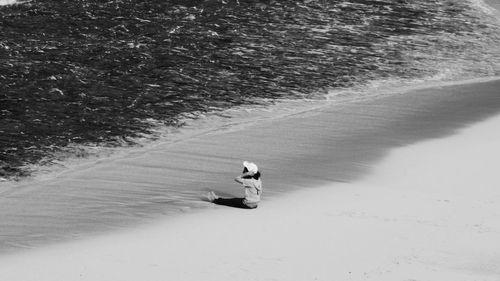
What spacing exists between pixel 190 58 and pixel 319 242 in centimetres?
1507

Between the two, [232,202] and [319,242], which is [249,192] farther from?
[319,242]

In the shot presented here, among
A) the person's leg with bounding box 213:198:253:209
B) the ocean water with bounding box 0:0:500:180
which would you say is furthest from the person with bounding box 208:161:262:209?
the ocean water with bounding box 0:0:500:180

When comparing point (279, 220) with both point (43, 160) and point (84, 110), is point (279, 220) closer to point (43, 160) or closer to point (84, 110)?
point (43, 160)

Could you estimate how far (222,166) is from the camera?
21391 millimetres

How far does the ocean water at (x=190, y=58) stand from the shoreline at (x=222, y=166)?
1333 mm

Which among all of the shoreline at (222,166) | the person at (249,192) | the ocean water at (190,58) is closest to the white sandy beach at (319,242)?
the person at (249,192)

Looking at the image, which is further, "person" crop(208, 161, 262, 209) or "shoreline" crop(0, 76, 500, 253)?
"person" crop(208, 161, 262, 209)

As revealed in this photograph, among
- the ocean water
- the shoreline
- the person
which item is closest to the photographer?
the shoreline

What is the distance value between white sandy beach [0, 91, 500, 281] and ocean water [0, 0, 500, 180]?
471 cm

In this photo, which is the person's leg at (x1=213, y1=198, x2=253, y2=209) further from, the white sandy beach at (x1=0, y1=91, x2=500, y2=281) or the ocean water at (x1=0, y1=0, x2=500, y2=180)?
the ocean water at (x1=0, y1=0, x2=500, y2=180)

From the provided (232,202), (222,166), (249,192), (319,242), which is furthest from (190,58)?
(319,242)

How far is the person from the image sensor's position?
18453 millimetres

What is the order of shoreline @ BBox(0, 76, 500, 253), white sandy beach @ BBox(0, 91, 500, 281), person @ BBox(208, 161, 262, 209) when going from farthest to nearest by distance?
1. person @ BBox(208, 161, 262, 209)
2. shoreline @ BBox(0, 76, 500, 253)
3. white sandy beach @ BBox(0, 91, 500, 281)

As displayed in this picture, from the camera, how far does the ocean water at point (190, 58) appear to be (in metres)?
24.8
